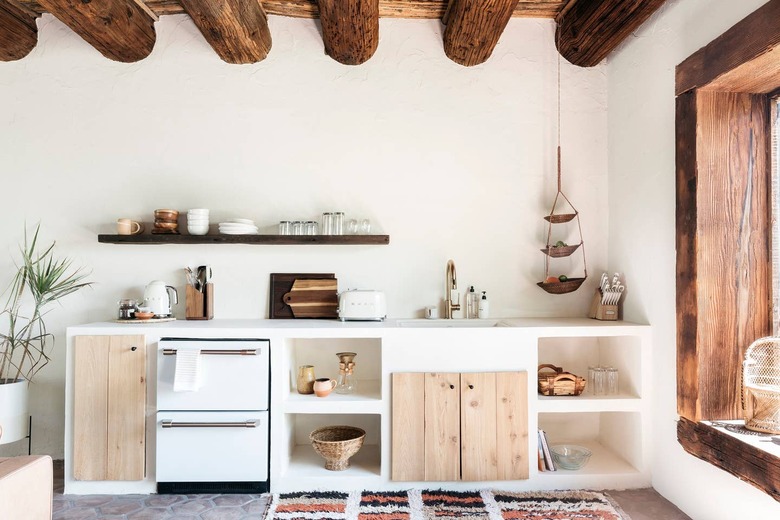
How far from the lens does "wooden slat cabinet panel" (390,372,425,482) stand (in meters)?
2.68

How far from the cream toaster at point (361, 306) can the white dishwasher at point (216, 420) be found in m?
0.54

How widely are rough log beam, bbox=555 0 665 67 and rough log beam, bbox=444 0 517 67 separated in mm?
501

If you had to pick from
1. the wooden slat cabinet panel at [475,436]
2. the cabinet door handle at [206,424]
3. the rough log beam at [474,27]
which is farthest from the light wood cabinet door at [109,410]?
the rough log beam at [474,27]

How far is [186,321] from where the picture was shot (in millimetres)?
3049

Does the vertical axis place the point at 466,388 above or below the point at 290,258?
below

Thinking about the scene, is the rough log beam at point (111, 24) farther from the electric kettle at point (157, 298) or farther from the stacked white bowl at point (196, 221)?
the electric kettle at point (157, 298)

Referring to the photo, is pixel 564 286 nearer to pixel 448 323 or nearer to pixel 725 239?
pixel 448 323

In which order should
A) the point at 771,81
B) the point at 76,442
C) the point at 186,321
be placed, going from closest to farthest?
the point at 771,81 < the point at 76,442 < the point at 186,321

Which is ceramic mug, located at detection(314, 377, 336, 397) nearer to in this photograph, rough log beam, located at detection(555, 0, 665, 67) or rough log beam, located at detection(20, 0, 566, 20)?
rough log beam, located at detection(20, 0, 566, 20)

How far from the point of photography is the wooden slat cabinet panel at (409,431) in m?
2.68

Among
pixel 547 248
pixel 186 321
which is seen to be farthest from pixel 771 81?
pixel 186 321

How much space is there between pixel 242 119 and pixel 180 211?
2.32 ft

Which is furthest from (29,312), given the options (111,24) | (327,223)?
(327,223)

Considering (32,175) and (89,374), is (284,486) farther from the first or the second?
(32,175)
